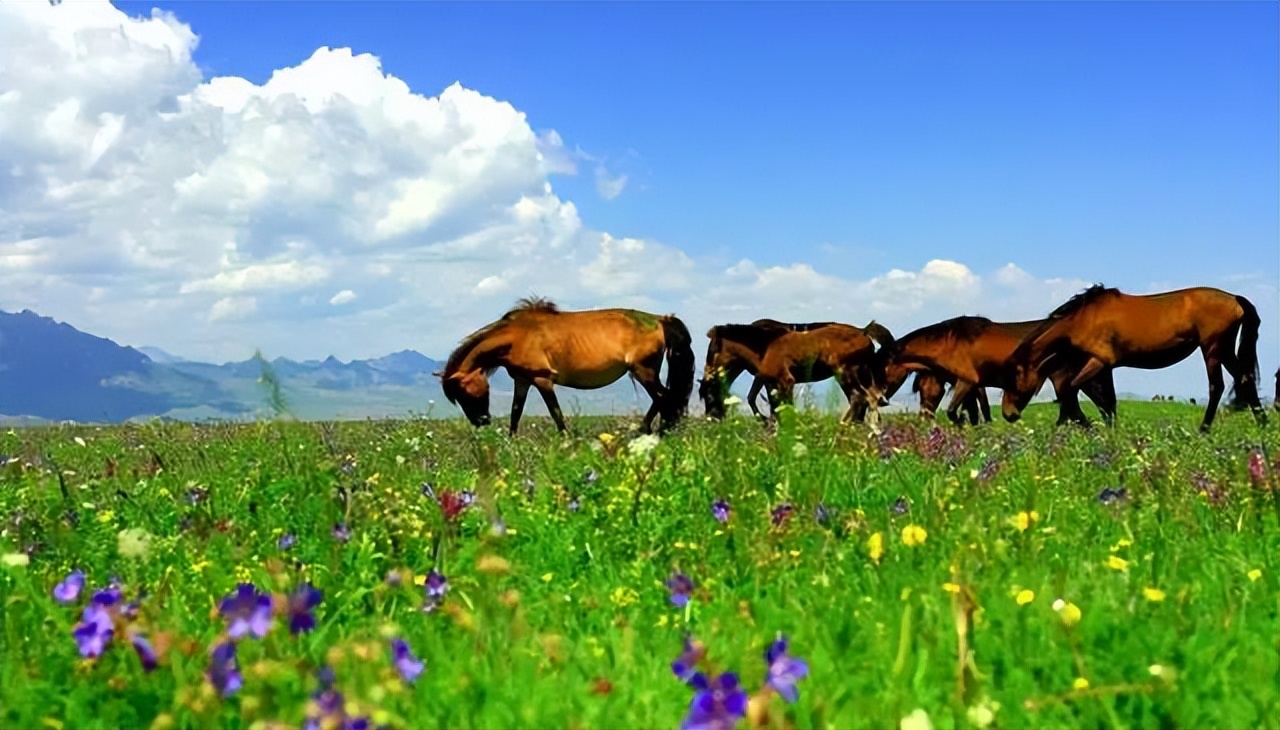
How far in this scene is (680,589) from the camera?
464 centimetres

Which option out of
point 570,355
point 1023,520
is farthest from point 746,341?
point 1023,520

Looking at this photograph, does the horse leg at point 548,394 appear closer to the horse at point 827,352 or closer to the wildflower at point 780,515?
the horse at point 827,352

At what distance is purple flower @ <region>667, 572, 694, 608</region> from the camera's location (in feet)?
14.4

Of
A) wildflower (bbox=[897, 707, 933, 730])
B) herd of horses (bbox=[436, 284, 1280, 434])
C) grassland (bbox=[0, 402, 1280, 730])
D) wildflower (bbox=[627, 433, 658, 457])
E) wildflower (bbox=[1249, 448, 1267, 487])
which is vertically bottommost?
wildflower (bbox=[897, 707, 933, 730])

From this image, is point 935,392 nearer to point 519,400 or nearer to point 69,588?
point 519,400

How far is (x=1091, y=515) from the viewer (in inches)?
254

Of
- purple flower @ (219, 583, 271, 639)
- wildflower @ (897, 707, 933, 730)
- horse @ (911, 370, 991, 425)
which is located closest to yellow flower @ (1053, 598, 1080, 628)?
wildflower @ (897, 707, 933, 730)

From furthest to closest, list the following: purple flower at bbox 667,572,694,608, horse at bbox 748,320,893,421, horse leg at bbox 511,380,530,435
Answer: horse at bbox 748,320,893,421 < horse leg at bbox 511,380,530,435 < purple flower at bbox 667,572,694,608

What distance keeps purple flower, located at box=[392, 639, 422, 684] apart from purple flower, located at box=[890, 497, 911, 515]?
3729 mm

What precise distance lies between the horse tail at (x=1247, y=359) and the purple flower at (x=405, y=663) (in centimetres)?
2023

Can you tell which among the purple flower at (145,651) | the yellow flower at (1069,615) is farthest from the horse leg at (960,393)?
the purple flower at (145,651)

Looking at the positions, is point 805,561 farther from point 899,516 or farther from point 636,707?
point 636,707

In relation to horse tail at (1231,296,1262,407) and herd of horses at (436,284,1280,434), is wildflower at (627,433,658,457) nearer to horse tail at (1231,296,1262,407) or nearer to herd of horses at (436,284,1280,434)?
herd of horses at (436,284,1280,434)

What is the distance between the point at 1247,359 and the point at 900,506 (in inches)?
663
